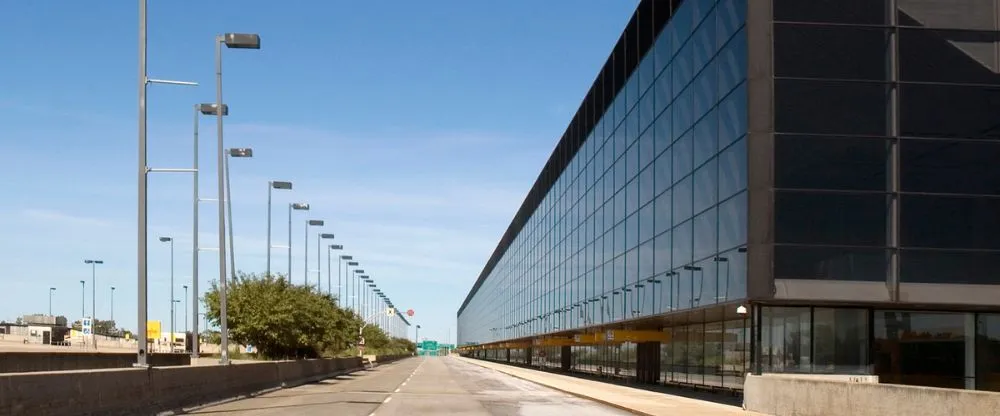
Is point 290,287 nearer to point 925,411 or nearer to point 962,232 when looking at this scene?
point 962,232

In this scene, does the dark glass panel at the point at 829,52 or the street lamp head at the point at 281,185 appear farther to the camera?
the street lamp head at the point at 281,185

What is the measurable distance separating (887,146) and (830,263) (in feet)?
11.3

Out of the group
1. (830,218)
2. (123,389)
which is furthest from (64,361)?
(830,218)

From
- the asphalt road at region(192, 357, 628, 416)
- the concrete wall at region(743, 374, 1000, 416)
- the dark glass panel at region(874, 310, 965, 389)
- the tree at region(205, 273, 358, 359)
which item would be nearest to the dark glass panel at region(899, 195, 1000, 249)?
the dark glass panel at region(874, 310, 965, 389)

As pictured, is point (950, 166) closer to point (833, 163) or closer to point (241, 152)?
point (833, 163)

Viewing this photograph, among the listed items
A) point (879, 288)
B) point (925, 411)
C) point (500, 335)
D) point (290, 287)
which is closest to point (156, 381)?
point (925, 411)

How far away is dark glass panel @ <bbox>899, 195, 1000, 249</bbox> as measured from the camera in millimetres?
29047

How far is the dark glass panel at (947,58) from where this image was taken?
29.3 metres

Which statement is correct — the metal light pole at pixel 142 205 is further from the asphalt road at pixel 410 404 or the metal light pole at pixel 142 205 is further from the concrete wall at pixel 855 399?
the concrete wall at pixel 855 399

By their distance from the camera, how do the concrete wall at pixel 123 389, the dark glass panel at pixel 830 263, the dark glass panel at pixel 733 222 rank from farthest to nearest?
the dark glass panel at pixel 733 222 → the dark glass panel at pixel 830 263 → the concrete wall at pixel 123 389

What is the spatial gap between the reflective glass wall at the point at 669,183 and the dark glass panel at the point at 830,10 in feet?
3.93

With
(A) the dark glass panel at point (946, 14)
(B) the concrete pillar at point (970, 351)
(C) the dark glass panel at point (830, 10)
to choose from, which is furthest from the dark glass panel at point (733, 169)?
(B) the concrete pillar at point (970, 351)

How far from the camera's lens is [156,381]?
79.1 ft

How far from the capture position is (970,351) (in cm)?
3077
